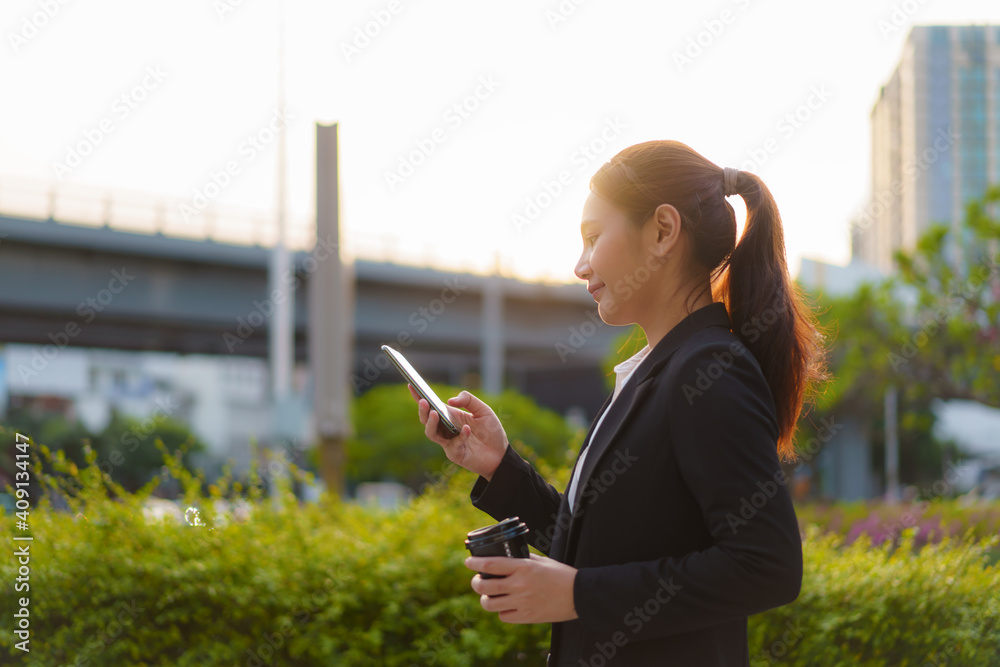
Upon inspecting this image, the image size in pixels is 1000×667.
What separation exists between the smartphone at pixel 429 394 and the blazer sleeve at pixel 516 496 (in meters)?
0.13

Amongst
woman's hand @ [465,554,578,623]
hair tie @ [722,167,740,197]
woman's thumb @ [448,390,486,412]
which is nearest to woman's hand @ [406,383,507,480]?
woman's thumb @ [448,390,486,412]

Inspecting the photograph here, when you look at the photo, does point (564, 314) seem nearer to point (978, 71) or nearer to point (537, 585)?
point (978, 71)

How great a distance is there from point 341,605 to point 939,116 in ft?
97.0

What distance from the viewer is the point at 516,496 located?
5.99ft

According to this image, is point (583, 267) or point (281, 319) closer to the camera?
point (583, 267)

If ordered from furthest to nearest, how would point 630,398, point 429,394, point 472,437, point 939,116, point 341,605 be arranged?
point 939,116 → point 341,605 → point 472,437 → point 429,394 → point 630,398

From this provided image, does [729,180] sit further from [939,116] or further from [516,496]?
[939,116]

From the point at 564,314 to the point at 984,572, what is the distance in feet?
92.9

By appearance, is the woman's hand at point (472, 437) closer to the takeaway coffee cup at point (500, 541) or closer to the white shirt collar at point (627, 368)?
the white shirt collar at point (627, 368)

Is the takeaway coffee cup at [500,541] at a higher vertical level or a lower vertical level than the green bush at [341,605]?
higher

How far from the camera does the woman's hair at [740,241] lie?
151 cm

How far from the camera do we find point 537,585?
4.32 feet

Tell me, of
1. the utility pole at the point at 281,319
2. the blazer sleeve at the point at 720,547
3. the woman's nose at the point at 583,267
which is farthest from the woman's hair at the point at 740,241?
the utility pole at the point at 281,319

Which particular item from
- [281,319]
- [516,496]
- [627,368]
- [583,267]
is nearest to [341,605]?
[516,496]
